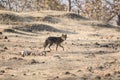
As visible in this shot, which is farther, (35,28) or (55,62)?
(35,28)

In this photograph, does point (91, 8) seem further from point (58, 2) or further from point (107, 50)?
point (107, 50)

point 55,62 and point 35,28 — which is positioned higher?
point 55,62

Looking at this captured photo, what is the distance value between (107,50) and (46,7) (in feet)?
142

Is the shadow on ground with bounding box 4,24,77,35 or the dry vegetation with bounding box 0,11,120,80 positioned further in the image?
the shadow on ground with bounding box 4,24,77,35

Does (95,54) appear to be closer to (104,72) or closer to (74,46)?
(74,46)

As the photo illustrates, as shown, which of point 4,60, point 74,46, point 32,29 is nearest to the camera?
point 4,60

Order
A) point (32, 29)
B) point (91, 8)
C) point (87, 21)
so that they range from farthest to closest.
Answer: point (91, 8) → point (87, 21) → point (32, 29)

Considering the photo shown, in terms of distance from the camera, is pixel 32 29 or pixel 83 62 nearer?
pixel 83 62

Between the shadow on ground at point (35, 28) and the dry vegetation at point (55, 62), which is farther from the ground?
the dry vegetation at point (55, 62)

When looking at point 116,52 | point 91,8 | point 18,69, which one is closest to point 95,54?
point 116,52

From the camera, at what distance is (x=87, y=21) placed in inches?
1395

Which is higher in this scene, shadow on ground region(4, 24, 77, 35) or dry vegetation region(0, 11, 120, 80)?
dry vegetation region(0, 11, 120, 80)

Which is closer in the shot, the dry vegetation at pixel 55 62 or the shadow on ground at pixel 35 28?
the dry vegetation at pixel 55 62

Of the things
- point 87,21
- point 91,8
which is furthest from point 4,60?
point 91,8
